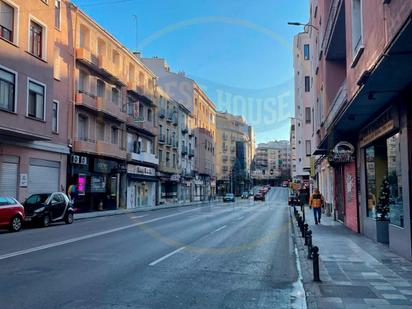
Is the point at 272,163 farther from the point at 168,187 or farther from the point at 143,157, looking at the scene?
the point at 143,157

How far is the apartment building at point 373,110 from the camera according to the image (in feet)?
26.5

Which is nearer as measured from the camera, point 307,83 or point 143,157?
point 143,157

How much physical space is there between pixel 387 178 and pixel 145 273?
790 cm

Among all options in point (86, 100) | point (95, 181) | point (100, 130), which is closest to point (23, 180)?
point (86, 100)

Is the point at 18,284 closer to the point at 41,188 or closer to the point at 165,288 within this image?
the point at 165,288

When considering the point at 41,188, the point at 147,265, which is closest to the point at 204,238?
the point at 147,265

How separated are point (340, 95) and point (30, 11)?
660 inches

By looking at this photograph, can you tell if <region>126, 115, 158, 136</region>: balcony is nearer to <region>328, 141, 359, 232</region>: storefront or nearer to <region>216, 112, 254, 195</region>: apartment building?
<region>328, 141, 359, 232</region>: storefront

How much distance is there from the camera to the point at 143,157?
43.2 metres

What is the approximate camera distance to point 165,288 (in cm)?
746

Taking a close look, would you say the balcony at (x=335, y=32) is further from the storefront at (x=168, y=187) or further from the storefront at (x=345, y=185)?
the storefront at (x=168, y=187)

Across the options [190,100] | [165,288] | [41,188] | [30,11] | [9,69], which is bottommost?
[165,288]

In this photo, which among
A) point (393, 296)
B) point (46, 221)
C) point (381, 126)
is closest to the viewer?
point (393, 296)

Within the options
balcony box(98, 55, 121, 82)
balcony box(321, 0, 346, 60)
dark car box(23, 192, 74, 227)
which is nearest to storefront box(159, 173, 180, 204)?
balcony box(98, 55, 121, 82)
